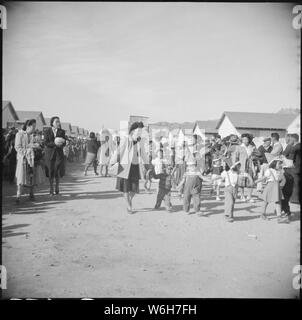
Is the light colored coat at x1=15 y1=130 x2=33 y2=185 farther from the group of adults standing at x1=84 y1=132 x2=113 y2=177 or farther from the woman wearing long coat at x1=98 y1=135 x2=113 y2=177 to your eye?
the woman wearing long coat at x1=98 y1=135 x2=113 y2=177

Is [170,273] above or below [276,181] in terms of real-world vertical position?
below

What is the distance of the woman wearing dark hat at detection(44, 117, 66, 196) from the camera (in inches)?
255

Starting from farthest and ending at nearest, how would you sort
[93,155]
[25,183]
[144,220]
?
[93,155]
[25,183]
[144,220]

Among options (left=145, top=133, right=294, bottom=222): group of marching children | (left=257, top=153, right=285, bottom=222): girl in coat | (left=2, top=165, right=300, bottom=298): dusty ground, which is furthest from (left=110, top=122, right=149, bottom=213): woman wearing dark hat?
(left=257, top=153, right=285, bottom=222): girl in coat

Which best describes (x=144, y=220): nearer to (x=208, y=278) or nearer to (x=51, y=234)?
(x=51, y=234)

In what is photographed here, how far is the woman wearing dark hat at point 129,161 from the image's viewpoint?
5812mm

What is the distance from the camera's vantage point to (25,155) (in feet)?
19.4

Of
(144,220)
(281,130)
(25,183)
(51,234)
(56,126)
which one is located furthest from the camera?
(281,130)

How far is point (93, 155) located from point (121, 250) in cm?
769

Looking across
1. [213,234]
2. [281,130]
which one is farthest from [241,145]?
[281,130]

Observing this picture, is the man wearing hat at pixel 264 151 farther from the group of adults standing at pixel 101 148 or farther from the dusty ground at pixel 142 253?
the group of adults standing at pixel 101 148

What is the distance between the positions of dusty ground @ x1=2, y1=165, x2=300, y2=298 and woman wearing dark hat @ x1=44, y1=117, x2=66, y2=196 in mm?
1020

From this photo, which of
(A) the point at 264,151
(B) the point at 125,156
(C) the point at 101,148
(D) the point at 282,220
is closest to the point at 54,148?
(B) the point at 125,156

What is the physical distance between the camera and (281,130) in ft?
66.5
